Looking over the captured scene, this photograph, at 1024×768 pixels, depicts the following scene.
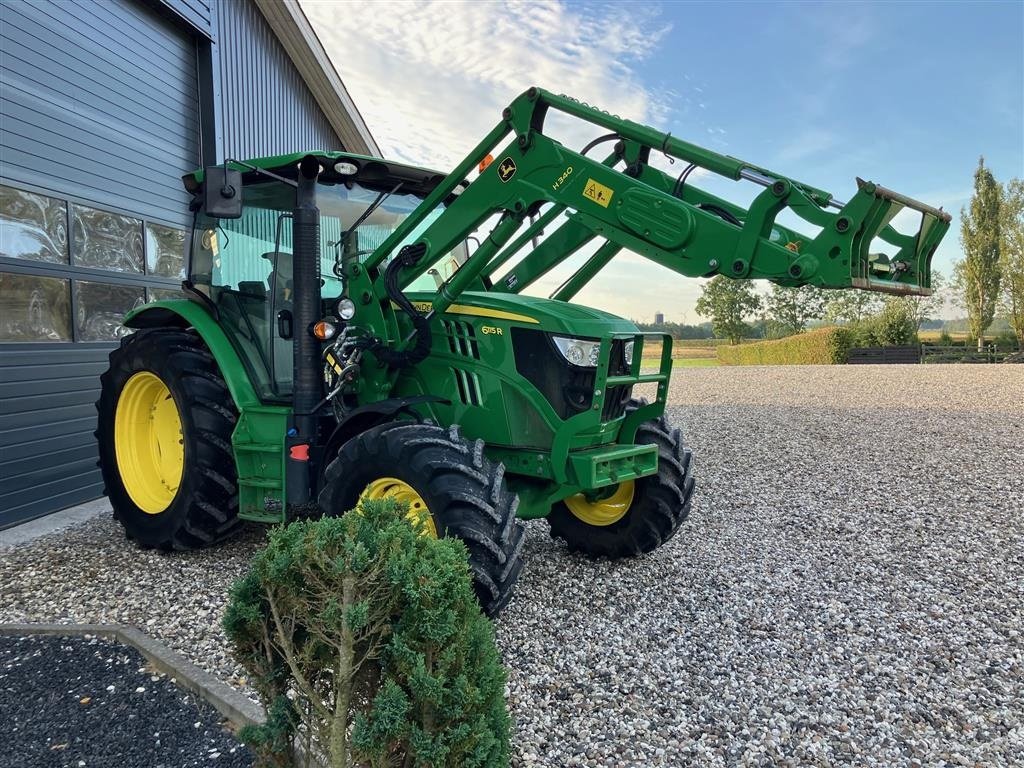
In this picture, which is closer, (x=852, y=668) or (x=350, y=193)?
(x=852, y=668)

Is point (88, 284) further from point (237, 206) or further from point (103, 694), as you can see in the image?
point (103, 694)

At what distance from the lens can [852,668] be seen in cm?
334

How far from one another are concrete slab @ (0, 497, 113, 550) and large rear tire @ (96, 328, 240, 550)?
3.16 feet

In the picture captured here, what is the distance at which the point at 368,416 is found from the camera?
4.16 metres

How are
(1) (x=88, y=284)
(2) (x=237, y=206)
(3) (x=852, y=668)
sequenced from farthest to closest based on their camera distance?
(1) (x=88, y=284)
(2) (x=237, y=206)
(3) (x=852, y=668)

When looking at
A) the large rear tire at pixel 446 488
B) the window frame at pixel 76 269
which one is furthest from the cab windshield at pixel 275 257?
the large rear tire at pixel 446 488

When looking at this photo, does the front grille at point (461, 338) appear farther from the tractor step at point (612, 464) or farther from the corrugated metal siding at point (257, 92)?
the corrugated metal siding at point (257, 92)

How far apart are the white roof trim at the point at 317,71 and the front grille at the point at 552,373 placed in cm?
720

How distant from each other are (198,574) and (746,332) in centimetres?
4474

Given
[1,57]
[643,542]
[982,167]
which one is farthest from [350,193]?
[982,167]

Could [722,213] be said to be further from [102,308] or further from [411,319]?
[102,308]

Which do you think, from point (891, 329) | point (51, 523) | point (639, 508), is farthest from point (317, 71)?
point (891, 329)

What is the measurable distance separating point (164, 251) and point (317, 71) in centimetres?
473

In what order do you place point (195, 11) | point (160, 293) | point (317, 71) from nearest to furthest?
point (160, 293) < point (195, 11) < point (317, 71)
